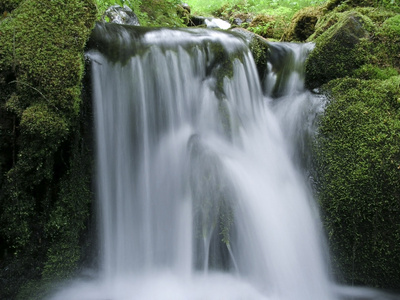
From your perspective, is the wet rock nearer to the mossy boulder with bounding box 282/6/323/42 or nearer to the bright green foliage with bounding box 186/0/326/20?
the bright green foliage with bounding box 186/0/326/20

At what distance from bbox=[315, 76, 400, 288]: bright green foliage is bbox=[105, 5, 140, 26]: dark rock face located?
3490mm

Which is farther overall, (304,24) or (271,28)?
(271,28)

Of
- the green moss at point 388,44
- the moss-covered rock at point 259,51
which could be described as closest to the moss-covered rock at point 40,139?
the moss-covered rock at point 259,51

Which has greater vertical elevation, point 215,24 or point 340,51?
point 215,24

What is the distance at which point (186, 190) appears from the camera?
280cm

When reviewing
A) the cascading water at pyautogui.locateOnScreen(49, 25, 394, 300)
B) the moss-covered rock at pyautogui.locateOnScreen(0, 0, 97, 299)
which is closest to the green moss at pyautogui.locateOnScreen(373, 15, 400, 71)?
the cascading water at pyautogui.locateOnScreen(49, 25, 394, 300)

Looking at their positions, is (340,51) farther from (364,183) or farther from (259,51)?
(364,183)

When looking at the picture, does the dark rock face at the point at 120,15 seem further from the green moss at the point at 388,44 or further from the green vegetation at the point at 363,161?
Answer: the green moss at the point at 388,44

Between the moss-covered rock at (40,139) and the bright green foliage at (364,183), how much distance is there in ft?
7.43

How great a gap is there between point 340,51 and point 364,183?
1.62m

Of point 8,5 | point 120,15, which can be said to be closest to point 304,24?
point 120,15

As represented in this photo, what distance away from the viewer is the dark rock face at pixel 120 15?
453 cm

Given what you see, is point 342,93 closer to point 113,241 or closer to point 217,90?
point 217,90

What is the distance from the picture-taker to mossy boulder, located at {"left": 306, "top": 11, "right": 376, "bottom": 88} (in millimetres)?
3254
